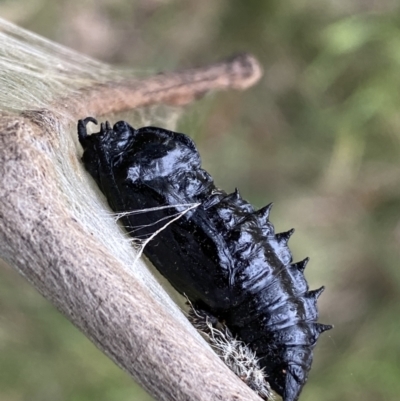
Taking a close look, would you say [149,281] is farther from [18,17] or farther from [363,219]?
[363,219]

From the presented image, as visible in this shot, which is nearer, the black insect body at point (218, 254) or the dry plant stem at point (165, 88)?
the black insect body at point (218, 254)

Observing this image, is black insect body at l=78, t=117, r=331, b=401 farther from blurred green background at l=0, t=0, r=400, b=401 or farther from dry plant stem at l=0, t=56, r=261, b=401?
blurred green background at l=0, t=0, r=400, b=401

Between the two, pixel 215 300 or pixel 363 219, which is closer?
pixel 215 300

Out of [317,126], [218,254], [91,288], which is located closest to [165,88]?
[218,254]

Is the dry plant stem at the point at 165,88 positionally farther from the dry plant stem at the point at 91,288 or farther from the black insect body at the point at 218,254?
the dry plant stem at the point at 91,288

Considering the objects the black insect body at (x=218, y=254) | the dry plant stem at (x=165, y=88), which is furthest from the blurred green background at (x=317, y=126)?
the black insect body at (x=218, y=254)

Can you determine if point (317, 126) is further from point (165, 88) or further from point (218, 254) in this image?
point (218, 254)

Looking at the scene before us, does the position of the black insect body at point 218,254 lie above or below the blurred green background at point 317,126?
below

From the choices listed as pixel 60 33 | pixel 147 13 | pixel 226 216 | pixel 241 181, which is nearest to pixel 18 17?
pixel 60 33
